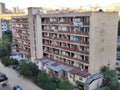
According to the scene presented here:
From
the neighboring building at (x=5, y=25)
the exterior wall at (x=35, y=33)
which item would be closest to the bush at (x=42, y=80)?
the exterior wall at (x=35, y=33)

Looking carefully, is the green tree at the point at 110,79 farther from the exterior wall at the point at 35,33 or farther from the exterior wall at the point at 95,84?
the exterior wall at the point at 35,33

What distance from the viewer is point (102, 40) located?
88.0 feet

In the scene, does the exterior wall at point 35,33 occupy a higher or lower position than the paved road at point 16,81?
higher

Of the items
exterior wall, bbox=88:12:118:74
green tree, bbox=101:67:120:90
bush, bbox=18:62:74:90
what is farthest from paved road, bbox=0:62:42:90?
green tree, bbox=101:67:120:90

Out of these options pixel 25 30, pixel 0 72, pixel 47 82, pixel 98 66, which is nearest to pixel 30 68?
pixel 47 82

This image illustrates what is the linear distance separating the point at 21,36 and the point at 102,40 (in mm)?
24658

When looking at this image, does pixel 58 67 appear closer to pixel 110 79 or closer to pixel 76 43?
pixel 76 43

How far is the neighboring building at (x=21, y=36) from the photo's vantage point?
42000mm

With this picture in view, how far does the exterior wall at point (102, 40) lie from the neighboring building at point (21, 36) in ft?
63.8

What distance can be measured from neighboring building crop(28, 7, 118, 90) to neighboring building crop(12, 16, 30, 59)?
6.51 m

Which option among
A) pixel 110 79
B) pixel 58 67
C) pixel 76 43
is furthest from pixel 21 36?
pixel 110 79

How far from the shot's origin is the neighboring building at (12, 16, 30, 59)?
42000 mm

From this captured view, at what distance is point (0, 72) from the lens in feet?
115

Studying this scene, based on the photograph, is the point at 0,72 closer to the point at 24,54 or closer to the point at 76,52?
the point at 24,54
